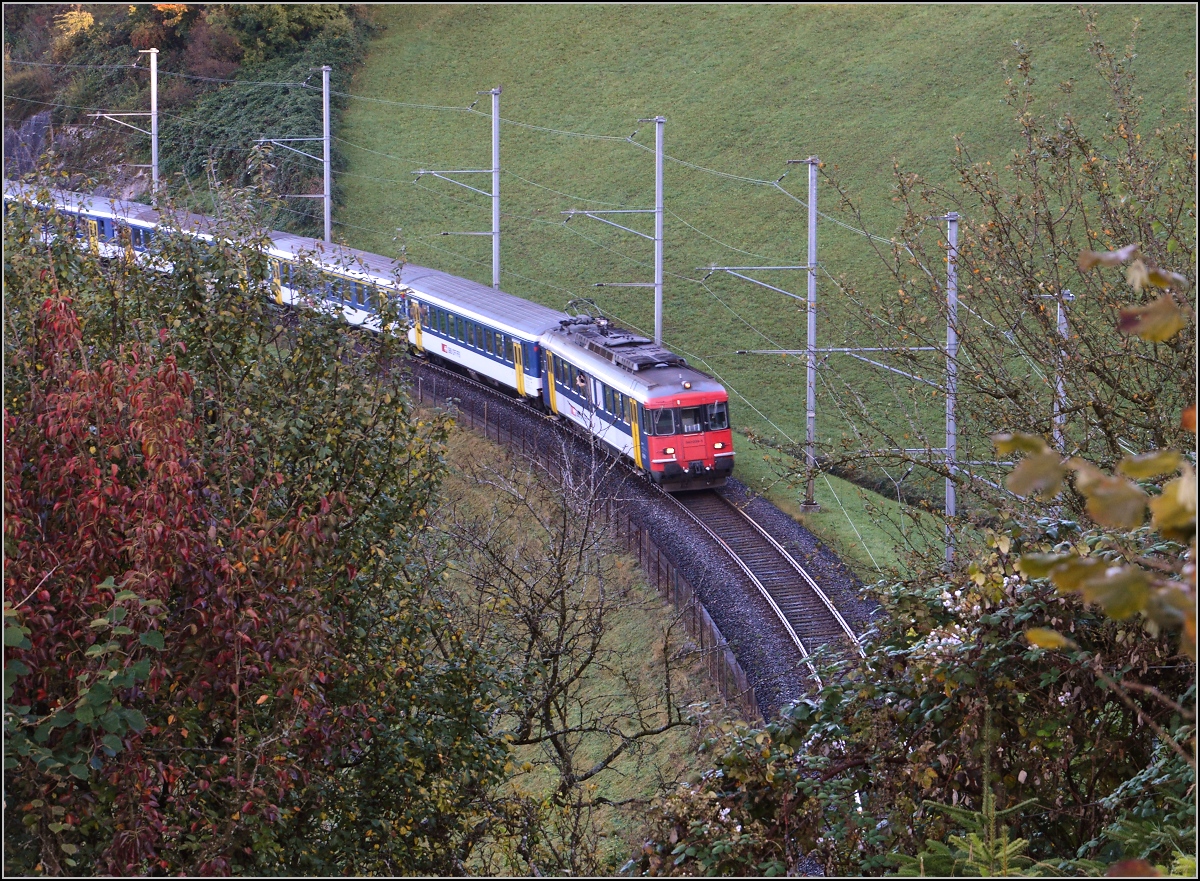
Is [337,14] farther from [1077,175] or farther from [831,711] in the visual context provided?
[831,711]

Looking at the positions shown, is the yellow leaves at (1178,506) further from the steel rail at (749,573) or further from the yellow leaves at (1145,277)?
the steel rail at (749,573)

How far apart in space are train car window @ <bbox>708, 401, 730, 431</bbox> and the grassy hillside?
12781 mm

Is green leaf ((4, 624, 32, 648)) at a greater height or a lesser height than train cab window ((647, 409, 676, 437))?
greater

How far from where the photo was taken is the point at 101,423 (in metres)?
6.20

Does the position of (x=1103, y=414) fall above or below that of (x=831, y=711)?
above

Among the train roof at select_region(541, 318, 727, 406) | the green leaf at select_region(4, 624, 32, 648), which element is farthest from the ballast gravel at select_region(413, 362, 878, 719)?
the green leaf at select_region(4, 624, 32, 648)

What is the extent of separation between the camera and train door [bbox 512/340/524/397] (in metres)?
26.9

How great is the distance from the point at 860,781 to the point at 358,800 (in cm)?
351

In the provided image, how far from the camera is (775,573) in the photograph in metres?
19.1

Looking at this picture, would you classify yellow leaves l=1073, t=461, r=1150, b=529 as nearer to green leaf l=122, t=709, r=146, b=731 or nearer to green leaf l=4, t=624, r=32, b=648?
green leaf l=4, t=624, r=32, b=648

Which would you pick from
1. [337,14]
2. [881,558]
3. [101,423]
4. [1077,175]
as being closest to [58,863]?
[101,423]

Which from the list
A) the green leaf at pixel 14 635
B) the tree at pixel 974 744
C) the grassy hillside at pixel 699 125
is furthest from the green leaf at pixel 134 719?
the grassy hillside at pixel 699 125

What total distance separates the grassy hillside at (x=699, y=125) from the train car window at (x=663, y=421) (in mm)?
13481

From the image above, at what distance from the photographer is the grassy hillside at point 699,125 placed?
4266 cm
